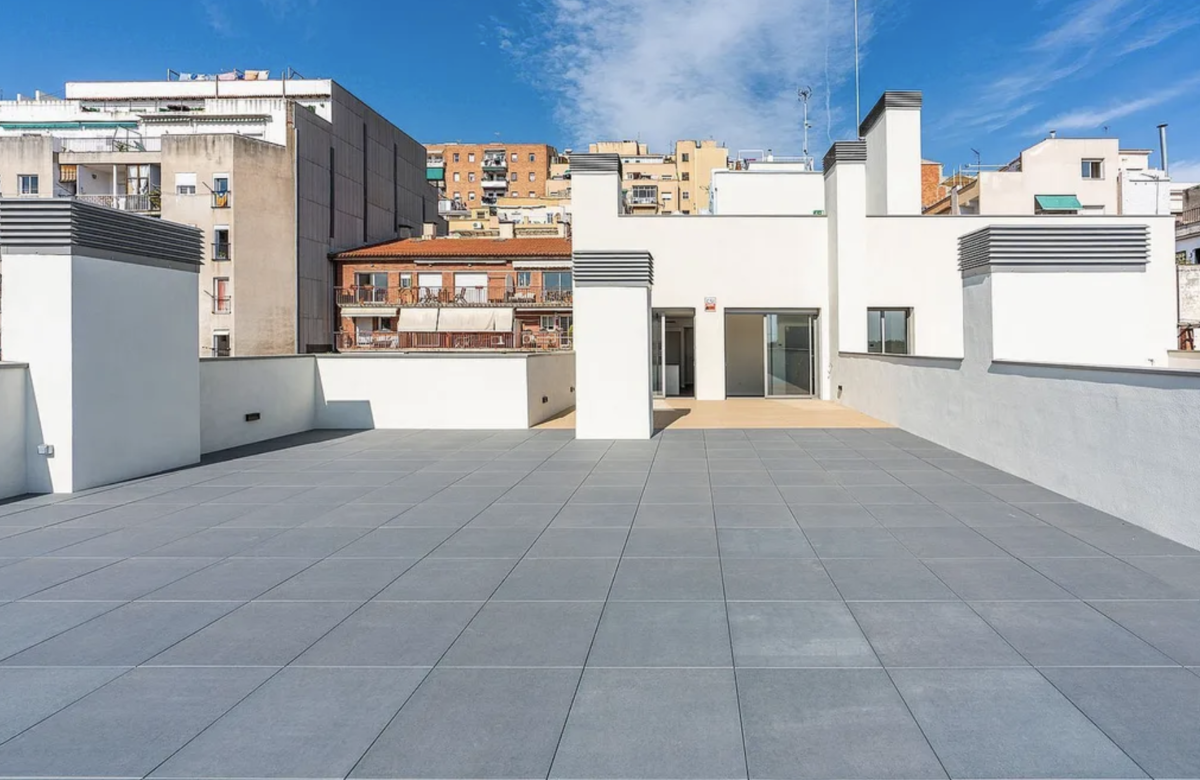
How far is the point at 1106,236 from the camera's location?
965 centimetres

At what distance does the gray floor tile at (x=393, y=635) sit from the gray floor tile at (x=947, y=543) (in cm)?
358

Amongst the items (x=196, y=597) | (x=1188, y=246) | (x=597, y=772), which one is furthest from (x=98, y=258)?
(x=1188, y=246)

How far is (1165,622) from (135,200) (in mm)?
51666

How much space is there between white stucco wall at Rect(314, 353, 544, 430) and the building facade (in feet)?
90.0

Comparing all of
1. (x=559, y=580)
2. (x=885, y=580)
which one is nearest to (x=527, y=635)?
(x=559, y=580)

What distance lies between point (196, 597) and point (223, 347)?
39760 mm

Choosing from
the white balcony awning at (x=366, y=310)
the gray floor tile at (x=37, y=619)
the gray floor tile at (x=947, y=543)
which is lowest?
the gray floor tile at (x=37, y=619)

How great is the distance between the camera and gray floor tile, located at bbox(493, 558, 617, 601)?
184 inches

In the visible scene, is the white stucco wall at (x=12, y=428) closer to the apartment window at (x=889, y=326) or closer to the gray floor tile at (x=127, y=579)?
the gray floor tile at (x=127, y=579)

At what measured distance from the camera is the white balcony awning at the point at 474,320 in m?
45.9

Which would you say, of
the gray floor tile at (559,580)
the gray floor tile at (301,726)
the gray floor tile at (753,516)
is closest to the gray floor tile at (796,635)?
the gray floor tile at (559,580)

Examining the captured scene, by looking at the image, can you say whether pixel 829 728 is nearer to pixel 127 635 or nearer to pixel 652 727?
pixel 652 727

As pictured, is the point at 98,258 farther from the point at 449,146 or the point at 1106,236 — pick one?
the point at 449,146

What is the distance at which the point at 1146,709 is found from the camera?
312 centimetres
